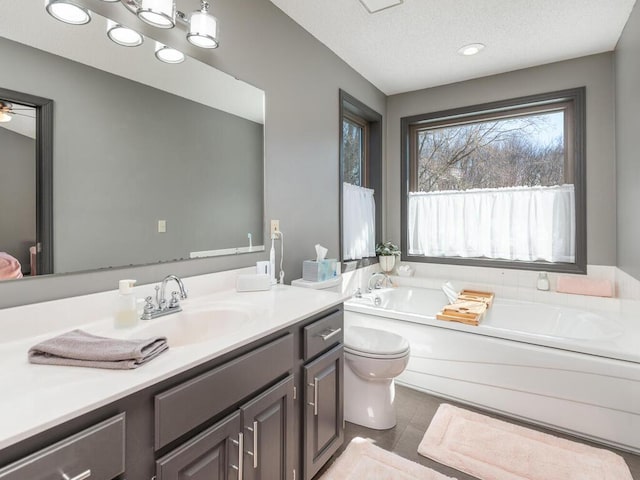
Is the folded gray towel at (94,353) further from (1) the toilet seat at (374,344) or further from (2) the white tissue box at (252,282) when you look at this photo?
(1) the toilet seat at (374,344)

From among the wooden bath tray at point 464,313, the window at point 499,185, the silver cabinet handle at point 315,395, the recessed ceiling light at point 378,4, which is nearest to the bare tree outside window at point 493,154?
the window at point 499,185

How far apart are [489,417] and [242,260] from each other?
1840mm

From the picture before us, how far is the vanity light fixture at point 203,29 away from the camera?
5.00 feet

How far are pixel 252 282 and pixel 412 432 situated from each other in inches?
52.3

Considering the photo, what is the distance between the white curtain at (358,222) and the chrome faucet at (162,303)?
163cm

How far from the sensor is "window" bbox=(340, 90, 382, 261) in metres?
2.99

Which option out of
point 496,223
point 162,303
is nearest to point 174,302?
point 162,303

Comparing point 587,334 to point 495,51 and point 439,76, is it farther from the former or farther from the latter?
point 439,76

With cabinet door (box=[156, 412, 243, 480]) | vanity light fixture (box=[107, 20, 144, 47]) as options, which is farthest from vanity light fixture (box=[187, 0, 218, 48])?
cabinet door (box=[156, 412, 243, 480])

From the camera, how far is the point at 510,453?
72.5 inches

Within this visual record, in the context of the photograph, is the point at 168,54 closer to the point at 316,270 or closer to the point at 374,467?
the point at 316,270

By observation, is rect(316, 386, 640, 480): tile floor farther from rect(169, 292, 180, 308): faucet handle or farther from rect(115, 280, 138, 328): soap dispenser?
rect(115, 280, 138, 328): soap dispenser

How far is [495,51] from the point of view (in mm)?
2701

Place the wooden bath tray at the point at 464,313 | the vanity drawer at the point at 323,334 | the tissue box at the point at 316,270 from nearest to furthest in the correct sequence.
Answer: the vanity drawer at the point at 323,334 < the tissue box at the point at 316,270 < the wooden bath tray at the point at 464,313
